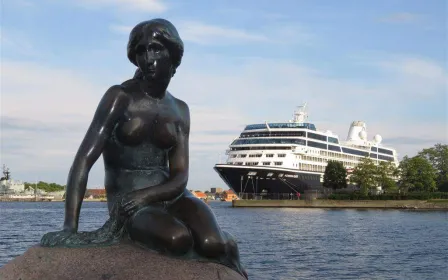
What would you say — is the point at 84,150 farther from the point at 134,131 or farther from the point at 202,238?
the point at 202,238

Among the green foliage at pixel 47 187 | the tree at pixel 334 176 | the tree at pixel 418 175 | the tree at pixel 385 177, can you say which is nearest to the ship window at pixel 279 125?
the tree at pixel 334 176

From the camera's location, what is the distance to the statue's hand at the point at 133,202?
511cm

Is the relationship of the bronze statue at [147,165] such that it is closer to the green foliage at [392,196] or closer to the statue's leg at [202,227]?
the statue's leg at [202,227]

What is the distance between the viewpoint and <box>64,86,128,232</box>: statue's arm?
5.28 meters

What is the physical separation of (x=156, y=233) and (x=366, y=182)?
77.1 metres

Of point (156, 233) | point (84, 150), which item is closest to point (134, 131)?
point (84, 150)

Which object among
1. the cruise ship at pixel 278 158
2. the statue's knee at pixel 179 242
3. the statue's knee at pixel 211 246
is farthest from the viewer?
the cruise ship at pixel 278 158

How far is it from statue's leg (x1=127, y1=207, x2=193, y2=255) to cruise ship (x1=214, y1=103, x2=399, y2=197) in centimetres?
7327

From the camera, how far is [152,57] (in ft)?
17.5

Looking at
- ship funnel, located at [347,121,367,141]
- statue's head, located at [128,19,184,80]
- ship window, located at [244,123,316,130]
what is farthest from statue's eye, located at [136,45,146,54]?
ship funnel, located at [347,121,367,141]

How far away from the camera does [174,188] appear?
5.31 metres

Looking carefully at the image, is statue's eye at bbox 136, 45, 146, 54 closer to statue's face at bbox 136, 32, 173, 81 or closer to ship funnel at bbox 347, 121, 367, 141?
statue's face at bbox 136, 32, 173, 81

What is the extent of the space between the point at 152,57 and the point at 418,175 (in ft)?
268

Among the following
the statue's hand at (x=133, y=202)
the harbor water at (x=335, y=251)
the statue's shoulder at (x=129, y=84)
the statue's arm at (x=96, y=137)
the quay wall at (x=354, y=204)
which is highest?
the quay wall at (x=354, y=204)
